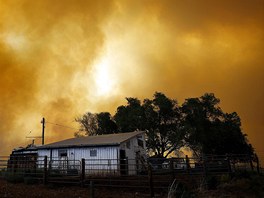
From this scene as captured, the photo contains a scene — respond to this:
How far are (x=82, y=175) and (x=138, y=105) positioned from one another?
35.6m

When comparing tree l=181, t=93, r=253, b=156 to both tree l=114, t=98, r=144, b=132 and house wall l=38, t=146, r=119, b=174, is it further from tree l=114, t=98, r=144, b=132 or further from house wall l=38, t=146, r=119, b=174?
house wall l=38, t=146, r=119, b=174

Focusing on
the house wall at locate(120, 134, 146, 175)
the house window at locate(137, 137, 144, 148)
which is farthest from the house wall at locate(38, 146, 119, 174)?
the house window at locate(137, 137, 144, 148)

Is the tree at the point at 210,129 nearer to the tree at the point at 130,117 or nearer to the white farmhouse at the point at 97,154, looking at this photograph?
the tree at the point at 130,117

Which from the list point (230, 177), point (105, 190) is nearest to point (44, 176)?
point (105, 190)

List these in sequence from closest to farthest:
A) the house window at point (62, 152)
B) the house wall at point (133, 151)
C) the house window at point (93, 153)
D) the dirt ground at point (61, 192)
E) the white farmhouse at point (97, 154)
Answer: the dirt ground at point (61, 192) < the white farmhouse at point (97, 154) < the house window at point (93, 153) < the house wall at point (133, 151) < the house window at point (62, 152)

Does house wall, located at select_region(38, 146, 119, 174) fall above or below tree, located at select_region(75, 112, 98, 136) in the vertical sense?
below

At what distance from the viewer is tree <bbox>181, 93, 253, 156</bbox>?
156ft

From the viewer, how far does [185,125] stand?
49.7m

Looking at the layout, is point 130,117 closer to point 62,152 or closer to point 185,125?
point 185,125

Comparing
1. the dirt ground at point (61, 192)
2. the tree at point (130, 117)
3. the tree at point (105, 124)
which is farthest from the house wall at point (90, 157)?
the tree at point (105, 124)

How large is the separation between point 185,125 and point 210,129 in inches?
185

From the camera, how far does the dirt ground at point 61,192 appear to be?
49.9ft

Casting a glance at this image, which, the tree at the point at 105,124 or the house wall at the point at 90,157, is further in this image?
the tree at the point at 105,124

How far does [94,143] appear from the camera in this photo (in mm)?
28859
